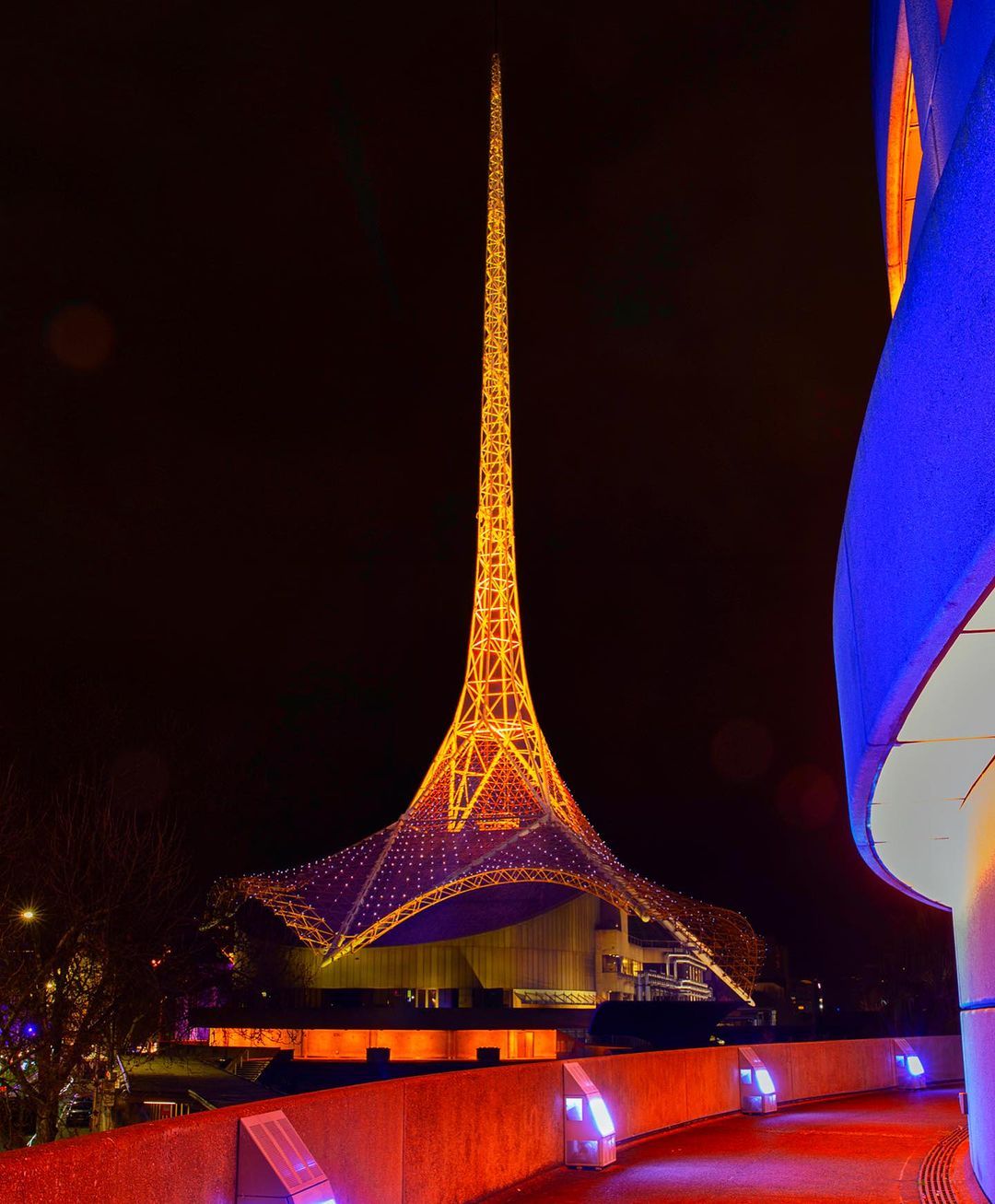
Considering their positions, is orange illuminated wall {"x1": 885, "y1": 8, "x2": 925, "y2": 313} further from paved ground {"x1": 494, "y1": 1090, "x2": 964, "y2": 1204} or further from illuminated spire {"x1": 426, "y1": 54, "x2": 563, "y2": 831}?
illuminated spire {"x1": 426, "y1": 54, "x2": 563, "y2": 831}

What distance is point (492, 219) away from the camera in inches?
2152

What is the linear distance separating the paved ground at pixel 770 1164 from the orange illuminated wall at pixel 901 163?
7143 mm

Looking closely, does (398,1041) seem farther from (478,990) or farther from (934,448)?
(934,448)

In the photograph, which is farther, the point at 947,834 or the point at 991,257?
the point at 947,834

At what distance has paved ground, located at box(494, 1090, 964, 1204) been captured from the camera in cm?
894

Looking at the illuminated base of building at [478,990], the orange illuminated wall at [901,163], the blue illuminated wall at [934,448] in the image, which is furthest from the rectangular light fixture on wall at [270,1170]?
the illuminated base of building at [478,990]

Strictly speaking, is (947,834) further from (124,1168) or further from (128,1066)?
(128,1066)

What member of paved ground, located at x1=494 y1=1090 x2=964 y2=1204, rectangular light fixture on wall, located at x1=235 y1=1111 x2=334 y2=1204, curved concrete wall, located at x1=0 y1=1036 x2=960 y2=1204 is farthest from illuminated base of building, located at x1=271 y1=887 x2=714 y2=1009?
rectangular light fixture on wall, located at x1=235 y1=1111 x2=334 y2=1204

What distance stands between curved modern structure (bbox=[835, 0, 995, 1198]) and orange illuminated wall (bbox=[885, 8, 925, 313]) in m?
0.34

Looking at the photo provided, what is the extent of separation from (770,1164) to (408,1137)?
4291 mm

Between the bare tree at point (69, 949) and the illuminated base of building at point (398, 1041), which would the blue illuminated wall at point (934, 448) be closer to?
the bare tree at point (69, 949)

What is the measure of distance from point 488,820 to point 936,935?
21.4m

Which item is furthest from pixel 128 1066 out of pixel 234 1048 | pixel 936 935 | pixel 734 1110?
pixel 936 935

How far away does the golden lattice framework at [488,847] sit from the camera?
47312mm
